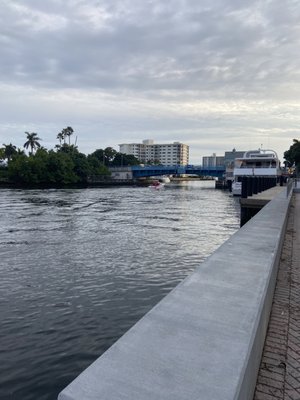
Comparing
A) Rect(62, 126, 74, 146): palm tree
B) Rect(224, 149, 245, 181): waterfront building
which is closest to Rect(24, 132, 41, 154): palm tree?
Rect(62, 126, 74, 146): palm tree

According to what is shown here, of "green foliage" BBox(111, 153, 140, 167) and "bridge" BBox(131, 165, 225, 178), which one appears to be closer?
"bridge" BBox(131, 165, 225, 178)

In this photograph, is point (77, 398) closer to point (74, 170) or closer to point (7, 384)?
point (7, 384)

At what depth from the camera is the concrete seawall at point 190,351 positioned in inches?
87.2

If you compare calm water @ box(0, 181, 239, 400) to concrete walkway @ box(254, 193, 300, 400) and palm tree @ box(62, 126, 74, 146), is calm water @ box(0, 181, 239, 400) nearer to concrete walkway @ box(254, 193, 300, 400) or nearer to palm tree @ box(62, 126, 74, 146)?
concrete walkway @ box(254, 193, 300, 400)

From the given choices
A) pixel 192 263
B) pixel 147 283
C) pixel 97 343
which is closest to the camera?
pixel 97 343

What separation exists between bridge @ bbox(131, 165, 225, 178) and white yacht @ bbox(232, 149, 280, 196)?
60.0 m

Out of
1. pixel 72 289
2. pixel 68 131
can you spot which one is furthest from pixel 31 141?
pixel 72 289

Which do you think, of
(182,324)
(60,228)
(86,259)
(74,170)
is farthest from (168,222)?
(74,170)

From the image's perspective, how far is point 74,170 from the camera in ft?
358

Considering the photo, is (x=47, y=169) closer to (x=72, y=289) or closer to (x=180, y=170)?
(x=180, y=170)

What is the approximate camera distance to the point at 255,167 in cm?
5372

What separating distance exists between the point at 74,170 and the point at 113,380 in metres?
109

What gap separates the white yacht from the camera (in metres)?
51.8

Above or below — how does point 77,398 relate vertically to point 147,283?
above
